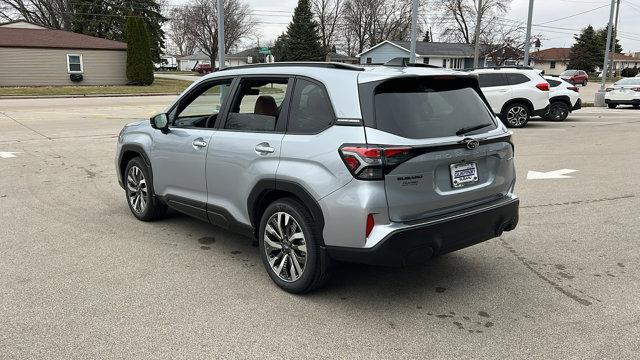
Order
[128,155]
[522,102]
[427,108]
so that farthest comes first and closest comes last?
[522,102]
[128,155]
[427,108]

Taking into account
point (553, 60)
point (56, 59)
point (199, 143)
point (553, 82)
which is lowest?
point (199, 143)

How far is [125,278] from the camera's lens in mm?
4441

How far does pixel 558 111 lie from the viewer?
18172 mm

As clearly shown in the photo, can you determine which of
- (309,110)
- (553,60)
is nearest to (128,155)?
(309,110)

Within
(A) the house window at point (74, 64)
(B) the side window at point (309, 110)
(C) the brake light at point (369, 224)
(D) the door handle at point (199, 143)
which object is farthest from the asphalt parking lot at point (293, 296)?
(A) the house window at point (74, 64)

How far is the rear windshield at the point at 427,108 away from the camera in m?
3.68

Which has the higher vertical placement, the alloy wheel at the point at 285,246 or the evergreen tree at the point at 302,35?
the evergreen tree at the point at 302,35

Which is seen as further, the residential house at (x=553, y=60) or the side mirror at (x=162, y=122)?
the residential house at (x=553, y=60)

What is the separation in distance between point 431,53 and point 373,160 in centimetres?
6652

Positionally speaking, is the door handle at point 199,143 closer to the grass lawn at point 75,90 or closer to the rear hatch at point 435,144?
the rear hatch at point 435,144

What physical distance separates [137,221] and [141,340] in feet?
9.61

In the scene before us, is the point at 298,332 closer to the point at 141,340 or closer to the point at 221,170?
the point at 141,340

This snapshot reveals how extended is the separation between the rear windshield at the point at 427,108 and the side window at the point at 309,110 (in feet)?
1.30

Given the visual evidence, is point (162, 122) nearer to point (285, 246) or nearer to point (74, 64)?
point (285, 246)
